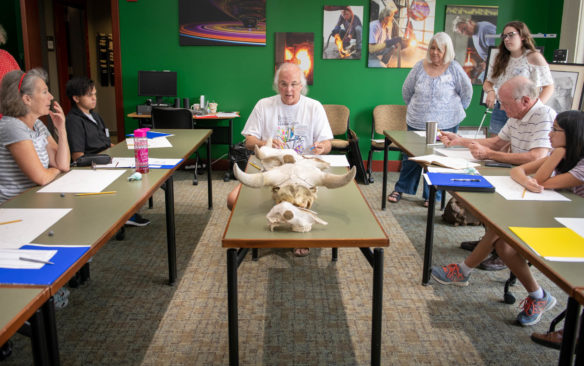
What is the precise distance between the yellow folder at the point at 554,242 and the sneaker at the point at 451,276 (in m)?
1.20

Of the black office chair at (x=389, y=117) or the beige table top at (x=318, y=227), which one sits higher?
the black office chair at (x=389, y=117)

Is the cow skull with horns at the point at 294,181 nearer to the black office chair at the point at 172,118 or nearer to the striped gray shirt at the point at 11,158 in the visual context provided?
the striped gray shirt at the point at 11,158

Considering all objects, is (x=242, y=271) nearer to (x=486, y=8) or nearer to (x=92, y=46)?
(x=486, y=8)

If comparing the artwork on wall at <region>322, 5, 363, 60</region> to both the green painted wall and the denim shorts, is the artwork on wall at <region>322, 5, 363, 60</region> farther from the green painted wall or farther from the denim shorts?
the denim shorts

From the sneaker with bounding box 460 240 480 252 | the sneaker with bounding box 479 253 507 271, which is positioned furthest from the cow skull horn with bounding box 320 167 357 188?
the sneaker with bounding box 460 240 480 252

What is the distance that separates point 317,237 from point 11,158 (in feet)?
5.47

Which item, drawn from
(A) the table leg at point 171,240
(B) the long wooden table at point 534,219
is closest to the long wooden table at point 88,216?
(A) the table leg at point 171,240

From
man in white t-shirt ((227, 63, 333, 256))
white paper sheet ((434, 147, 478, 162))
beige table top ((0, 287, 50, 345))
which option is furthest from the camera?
man in white t-shirt ((227, 63, 333, 256))

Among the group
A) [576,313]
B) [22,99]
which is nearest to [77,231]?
[22,99]

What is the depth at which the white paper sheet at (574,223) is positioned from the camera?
1724mm

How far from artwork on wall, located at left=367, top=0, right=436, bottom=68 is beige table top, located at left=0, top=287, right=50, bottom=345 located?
5.19 m

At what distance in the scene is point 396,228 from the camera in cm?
395

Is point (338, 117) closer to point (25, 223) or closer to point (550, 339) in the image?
point (550, 339)

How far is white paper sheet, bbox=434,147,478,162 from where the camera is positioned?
3020 mm
